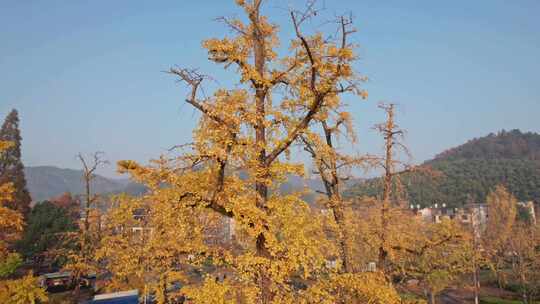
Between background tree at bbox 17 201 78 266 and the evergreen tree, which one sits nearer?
background tree at bbox 17 201 78 266

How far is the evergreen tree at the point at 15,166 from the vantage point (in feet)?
134

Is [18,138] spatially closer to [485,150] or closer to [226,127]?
[226,127]

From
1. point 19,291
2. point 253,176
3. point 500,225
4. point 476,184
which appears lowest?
point 500,225

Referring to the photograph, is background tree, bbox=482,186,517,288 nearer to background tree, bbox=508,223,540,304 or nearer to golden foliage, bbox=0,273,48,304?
background tree, bbox=508,223,540,304

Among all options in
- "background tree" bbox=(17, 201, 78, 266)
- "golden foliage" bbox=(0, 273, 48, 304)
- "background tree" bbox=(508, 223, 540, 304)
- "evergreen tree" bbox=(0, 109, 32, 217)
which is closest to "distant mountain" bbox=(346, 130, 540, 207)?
"background tree" bbox=(508, 223, 540, 304)

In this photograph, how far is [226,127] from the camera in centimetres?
664

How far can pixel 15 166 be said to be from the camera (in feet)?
148

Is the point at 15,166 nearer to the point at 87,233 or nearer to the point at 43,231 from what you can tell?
the point at 43,231

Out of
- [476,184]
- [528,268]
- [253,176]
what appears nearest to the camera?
[253,176]

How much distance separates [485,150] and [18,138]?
19552 centimetres

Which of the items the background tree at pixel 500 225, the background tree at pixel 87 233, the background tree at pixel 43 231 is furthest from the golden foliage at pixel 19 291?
the background tree at pixel 500 225

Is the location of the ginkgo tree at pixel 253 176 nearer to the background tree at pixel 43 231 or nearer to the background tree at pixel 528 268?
the background tree at pixel 528 268

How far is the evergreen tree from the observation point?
40.8 m

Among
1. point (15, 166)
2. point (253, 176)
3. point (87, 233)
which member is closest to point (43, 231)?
point (15, 166)
